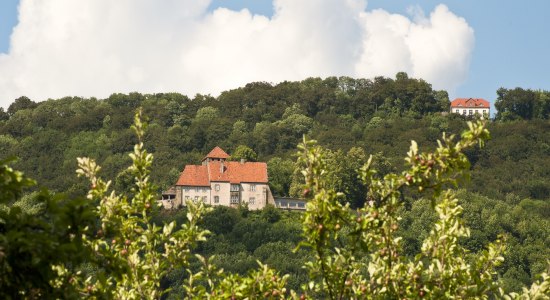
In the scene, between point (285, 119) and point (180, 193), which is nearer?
point (180, 193)

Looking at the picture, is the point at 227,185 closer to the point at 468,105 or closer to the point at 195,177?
the point at 195,177

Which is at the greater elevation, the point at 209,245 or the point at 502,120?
the point at 502,120

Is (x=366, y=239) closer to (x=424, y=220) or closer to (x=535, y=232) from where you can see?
(x=424, y=220)

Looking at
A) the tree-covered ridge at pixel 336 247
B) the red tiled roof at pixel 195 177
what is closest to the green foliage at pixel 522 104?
the red tiled roof at pixel 195 177

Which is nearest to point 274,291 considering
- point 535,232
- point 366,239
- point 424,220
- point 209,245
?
point 366,239

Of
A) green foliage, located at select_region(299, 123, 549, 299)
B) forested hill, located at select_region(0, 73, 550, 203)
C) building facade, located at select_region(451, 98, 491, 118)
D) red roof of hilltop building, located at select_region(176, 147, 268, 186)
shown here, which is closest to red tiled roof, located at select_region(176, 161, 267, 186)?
red roof of hilltop building, located at select_region(176, 147, 268, 186)

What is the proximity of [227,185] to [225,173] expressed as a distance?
5.80 feet

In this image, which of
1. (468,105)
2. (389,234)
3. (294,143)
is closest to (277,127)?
(294,143)

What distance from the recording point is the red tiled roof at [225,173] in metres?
99.0

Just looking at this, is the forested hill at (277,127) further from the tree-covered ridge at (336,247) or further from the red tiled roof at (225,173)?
the tree-covered ridge at (336,247)

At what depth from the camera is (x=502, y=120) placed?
516 feet

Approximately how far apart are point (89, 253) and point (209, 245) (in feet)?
267

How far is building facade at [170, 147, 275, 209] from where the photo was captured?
97875 mm

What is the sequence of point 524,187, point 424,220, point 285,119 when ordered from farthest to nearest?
1. point 285,119
2. point 524,187
3. point 424,220
